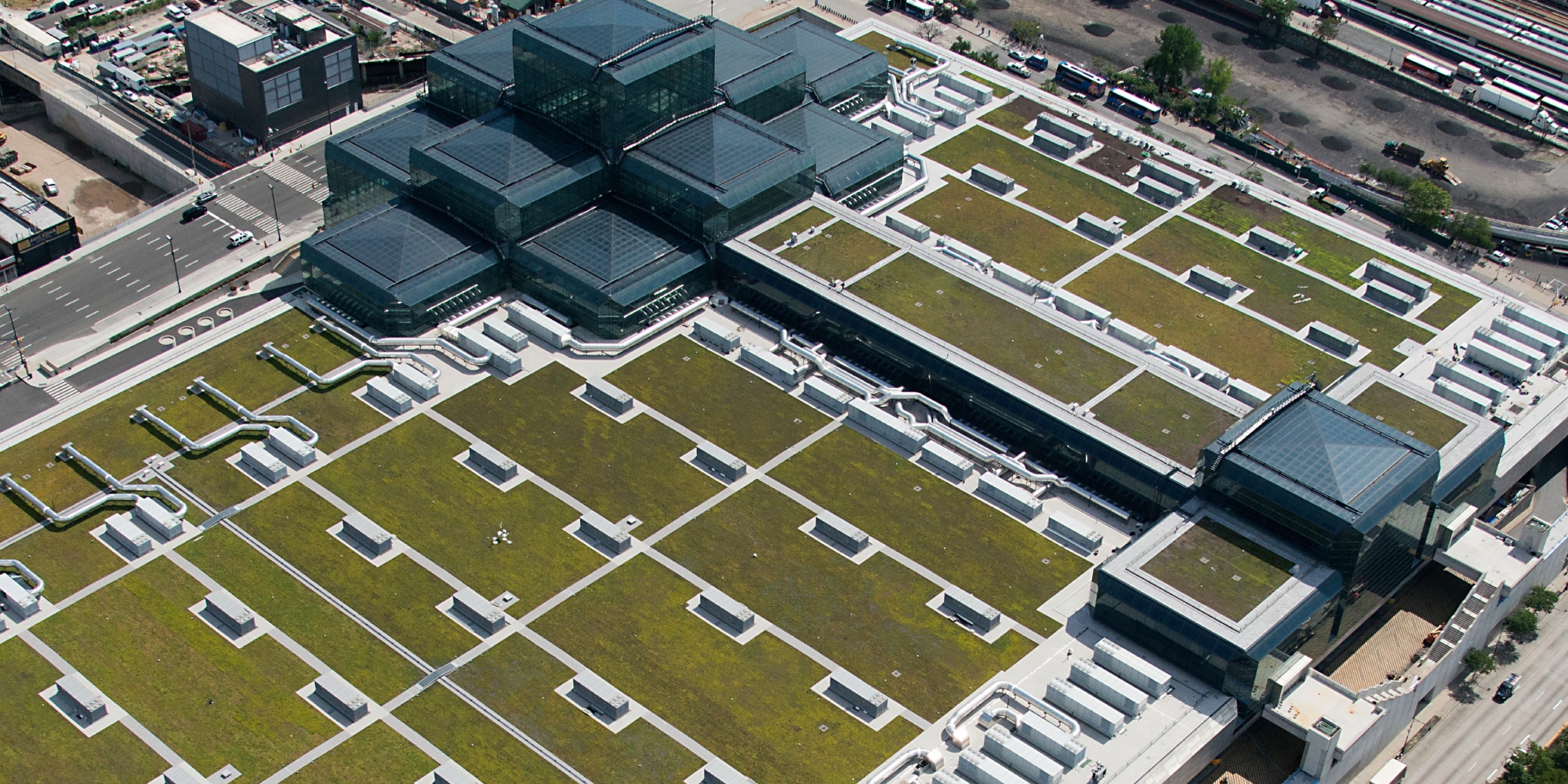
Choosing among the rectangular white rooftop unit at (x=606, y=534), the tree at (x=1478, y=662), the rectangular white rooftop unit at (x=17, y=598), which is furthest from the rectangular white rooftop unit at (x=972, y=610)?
the rectangular white rooftop unit at (x=17, y=598)

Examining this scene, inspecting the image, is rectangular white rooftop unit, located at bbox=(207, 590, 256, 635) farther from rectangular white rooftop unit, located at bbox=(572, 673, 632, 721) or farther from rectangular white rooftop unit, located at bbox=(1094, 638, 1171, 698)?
rectangular white rooftop unit, located at bbox=(1094, 638, 1171, 698)

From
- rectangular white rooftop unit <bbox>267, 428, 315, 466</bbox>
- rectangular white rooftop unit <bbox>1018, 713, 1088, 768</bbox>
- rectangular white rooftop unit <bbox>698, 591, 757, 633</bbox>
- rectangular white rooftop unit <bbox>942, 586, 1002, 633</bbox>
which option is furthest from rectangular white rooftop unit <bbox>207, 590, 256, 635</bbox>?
rectangular white rooftop unit <bbox>1018, 713, 1088, 768</bbox>

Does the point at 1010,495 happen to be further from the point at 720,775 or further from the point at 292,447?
the point at 292,447

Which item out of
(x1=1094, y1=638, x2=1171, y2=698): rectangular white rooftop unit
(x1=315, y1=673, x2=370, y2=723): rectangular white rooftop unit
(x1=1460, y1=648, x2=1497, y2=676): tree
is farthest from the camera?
(x1=1460, y1=648, x2=1497, y2=676): tree

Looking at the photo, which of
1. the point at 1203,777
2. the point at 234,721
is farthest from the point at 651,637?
the point at 1203,777

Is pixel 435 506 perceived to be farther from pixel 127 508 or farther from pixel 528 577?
pixel 127 508

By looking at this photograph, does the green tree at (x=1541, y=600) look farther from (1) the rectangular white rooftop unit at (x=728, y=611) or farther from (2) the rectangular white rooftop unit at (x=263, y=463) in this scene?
(2) the rectangular white rooftop unit at (x=263, y=463)

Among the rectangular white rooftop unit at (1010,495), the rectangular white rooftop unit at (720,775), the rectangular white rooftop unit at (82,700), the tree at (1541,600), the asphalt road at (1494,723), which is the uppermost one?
the rectangular white rooftop unit at (1010,495)
